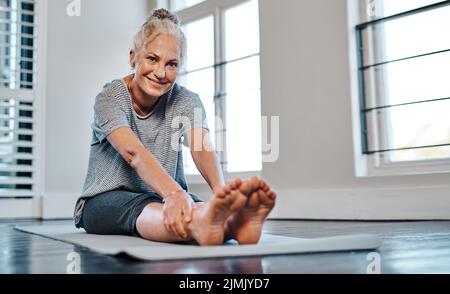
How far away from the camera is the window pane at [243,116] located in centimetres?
341

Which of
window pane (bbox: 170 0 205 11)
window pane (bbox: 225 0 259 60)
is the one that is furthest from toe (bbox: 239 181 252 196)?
window pane (bbox: 170 0 205 11)

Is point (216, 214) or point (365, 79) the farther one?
point (365, 79)

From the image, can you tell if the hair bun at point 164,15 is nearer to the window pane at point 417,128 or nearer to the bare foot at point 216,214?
the bare foot at point 216,214

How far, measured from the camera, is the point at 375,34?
9.06 feet

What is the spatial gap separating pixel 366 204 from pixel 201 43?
6.09 feet

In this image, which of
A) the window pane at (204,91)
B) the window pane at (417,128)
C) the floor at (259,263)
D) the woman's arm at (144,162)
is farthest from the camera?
the window pane at (204,91)

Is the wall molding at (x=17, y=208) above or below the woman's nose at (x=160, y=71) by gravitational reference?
below

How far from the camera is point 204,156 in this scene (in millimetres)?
1566

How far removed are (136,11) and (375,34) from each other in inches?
82.1

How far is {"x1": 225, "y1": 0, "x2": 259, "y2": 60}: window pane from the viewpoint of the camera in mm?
3465

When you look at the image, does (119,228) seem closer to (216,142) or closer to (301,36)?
(301,36)

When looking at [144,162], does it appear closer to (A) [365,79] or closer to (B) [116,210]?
(B) [116,210]

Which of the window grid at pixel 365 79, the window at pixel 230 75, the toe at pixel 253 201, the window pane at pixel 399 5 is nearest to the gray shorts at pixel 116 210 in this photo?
the toe at pixel 253 201

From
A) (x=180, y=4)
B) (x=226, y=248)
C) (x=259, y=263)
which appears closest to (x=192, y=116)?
(x=226, y=248)
